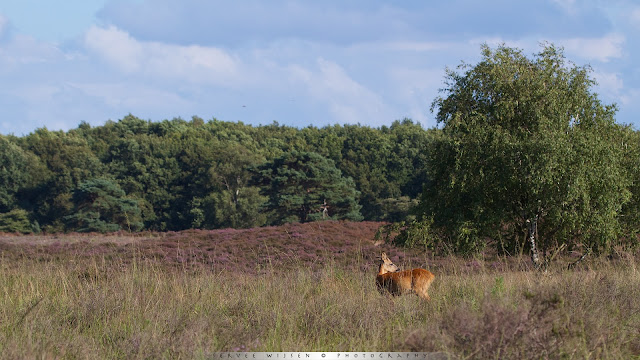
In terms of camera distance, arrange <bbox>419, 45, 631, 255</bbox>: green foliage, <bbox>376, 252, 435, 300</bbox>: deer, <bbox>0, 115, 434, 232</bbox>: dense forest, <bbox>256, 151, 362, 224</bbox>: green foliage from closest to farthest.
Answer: <bbox>376, 252, 435, 300</bbox>: deer → <bbox>419, 45, 631, 255</bbox>: green foliage → <bbox>256, 151, 362, 224</bbox>: green foliage → <bbox>0, 115, 434, 232</bbox>: dense forest

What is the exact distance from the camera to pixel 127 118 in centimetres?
8444

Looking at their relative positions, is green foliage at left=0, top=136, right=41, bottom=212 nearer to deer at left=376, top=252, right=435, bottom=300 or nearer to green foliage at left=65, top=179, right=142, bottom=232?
green foliage at left=65, top=179, right=142, bottom=232

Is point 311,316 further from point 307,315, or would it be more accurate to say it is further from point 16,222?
point 16,222

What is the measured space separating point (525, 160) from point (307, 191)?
39072mm

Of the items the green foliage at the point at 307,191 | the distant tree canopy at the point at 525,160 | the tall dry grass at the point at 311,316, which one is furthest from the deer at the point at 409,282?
the green foliage at the point at 307,191

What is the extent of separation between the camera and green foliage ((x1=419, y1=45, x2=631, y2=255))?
14305mm

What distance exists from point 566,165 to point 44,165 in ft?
214

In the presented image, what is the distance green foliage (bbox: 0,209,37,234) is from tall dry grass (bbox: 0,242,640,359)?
60400 millimetres

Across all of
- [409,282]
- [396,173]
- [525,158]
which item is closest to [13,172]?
[396,173]

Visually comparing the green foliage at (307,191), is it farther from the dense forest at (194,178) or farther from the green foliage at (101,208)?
the green foliage at (101,208)

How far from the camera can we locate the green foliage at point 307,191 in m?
52.0

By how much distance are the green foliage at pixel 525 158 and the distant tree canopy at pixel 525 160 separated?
26 mm

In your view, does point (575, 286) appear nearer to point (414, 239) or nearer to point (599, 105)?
point (414, 239)

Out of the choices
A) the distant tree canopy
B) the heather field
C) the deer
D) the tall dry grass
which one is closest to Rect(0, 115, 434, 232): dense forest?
the distant tree canopy
